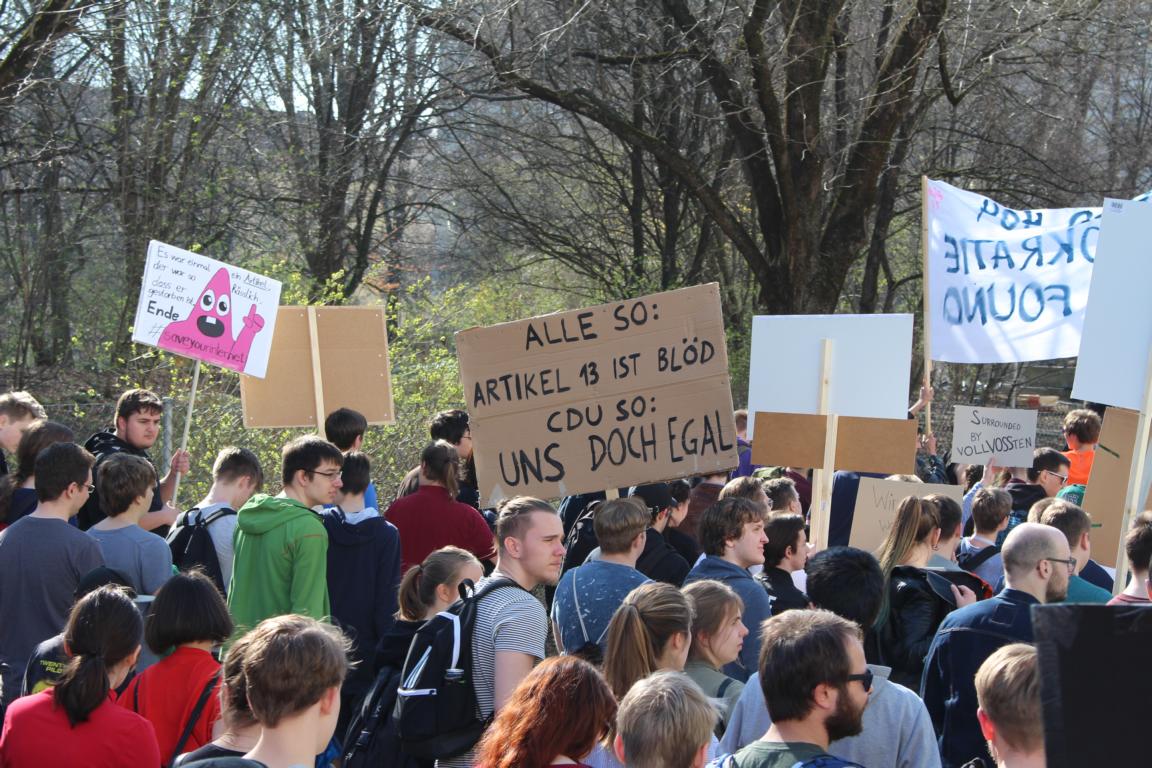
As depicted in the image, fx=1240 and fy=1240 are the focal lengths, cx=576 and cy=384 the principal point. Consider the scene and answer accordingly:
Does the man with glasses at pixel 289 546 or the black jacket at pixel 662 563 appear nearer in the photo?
the man with glasses at pixel 289 546

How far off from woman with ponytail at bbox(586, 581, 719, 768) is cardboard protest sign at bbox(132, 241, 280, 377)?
4.42 meters

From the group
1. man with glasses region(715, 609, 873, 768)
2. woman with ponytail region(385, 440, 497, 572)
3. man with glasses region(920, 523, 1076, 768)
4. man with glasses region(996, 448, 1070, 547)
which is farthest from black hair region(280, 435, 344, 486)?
man with glasses region(996, 448, 1070, 547)

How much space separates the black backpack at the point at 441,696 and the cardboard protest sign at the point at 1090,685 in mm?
2496

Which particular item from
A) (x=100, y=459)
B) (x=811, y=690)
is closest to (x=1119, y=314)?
(x=811, y=690)

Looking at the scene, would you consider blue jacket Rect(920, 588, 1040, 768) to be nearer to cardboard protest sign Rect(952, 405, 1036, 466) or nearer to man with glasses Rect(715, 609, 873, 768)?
man with glasses Rect(715, 609, 873, 768)

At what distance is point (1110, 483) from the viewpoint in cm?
750

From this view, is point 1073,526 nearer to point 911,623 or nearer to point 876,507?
point 911,623

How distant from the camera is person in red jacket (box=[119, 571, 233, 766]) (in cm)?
375

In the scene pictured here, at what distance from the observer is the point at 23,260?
556 inches

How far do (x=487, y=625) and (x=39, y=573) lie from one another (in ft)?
6.59

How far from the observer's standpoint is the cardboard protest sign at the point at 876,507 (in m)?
6.95

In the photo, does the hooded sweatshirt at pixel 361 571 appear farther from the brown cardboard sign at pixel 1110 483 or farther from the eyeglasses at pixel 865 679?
the brown cardboard sign at pixel 1110 483

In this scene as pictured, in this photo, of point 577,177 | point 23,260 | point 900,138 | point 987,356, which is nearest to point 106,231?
point 23,260

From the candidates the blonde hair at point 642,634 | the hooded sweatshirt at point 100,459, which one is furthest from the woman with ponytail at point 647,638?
the hooded sweatshirt at point 100,459
